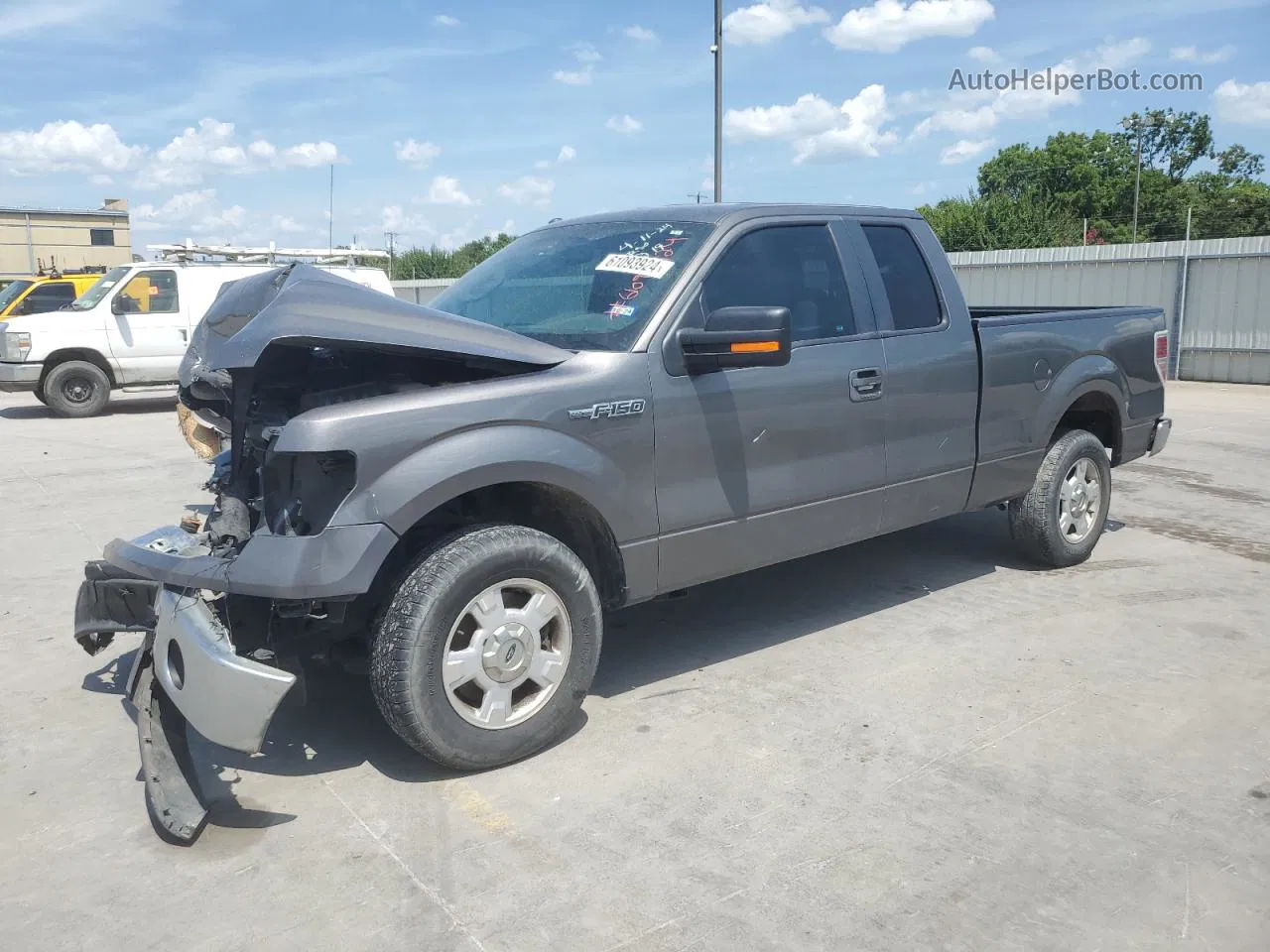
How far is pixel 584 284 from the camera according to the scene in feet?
14.5

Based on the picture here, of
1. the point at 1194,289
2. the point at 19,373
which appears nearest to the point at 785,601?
the point at 19,373

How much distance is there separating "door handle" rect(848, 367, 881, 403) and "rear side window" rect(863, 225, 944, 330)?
354 millimetres

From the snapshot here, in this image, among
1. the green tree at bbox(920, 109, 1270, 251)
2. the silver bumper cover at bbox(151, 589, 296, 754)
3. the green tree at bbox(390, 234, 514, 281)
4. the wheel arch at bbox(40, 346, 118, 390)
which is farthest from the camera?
the green tree at bbox(920, 109, 1270, 251)

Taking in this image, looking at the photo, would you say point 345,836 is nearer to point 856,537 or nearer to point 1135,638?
point 856,537

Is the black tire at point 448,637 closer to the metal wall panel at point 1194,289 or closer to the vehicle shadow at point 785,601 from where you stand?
the vehicle shadow at point 785,601

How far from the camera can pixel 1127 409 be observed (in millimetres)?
6293

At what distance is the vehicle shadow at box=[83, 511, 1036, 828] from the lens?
3.80m

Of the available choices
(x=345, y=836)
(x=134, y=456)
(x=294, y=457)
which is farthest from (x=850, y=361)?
(x=134, y=456)

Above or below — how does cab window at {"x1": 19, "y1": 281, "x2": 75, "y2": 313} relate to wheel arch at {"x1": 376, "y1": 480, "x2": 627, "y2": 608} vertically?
above

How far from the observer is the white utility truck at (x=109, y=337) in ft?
46.9

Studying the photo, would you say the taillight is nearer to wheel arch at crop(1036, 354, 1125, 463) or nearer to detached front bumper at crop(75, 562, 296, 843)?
wheel arch at crop(1036, 354, 1125, 463)

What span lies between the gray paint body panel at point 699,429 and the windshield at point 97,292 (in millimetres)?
12488

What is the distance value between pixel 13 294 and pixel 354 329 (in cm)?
1626

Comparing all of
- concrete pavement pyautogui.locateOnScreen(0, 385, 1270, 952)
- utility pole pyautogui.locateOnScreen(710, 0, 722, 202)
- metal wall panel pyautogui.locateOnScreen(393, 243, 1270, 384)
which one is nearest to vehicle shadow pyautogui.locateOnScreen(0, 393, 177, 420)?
metal wall panel pyautogui.locateOnScreen(393, 243, 1270, 384)
